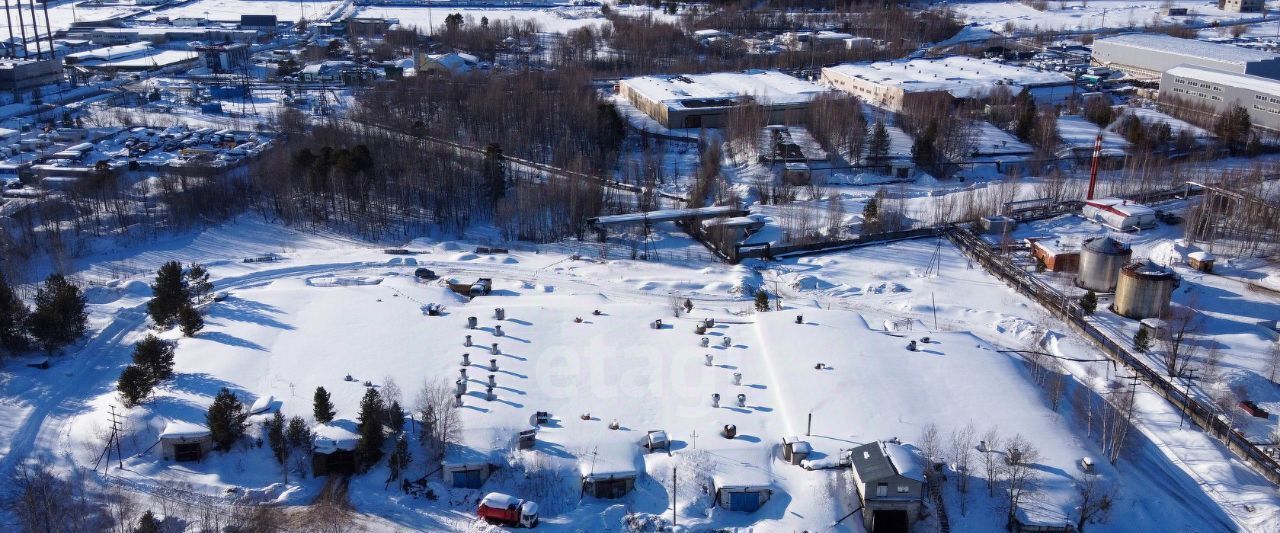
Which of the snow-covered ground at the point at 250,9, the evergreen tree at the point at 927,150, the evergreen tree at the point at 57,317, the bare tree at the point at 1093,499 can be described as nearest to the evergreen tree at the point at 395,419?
the evergreen tree at the point at 57,317

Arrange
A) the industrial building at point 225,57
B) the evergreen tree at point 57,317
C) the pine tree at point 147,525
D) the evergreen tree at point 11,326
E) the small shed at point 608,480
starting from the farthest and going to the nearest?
1. the industrial building at point 225,57
2. the evergreen tree at point 11,326
3. the evergreen tree at point 57,317
4. the small shed at point 608,480
5. the pine tree at point 147,525

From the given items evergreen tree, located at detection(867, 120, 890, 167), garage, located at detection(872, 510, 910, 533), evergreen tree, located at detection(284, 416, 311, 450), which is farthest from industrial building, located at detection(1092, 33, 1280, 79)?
evergreen tree, located at detection(284, 416, 311, 450)

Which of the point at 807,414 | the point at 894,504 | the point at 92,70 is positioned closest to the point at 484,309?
the point at 807,414

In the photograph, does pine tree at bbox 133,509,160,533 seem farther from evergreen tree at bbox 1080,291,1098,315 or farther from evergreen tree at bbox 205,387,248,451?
evergreen tree at bbox 1080,291,1098,315

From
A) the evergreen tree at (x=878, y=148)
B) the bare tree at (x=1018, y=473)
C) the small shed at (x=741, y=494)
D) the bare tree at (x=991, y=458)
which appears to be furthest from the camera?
the evergreen tree at (x=878, y=148)

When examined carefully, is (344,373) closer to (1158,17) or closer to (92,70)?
(92,70)

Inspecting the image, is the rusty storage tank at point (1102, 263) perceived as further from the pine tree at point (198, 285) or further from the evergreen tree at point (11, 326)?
the evergreen tree at point (11, 326)

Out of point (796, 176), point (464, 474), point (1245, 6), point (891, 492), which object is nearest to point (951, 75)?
point (796, 176)
